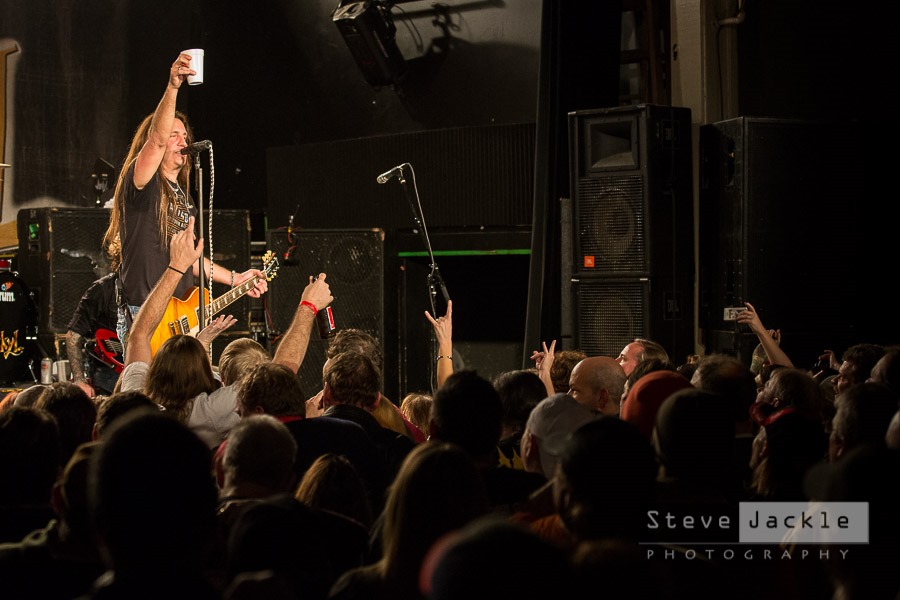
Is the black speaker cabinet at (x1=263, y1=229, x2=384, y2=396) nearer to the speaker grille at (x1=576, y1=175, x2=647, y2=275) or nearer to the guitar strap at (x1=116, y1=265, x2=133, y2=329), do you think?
the guitar strap at (x1=116, y1=265, x2=133, y2=329)

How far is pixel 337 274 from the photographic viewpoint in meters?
8.42

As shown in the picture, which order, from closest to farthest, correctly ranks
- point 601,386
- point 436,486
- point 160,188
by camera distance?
point 436,486, point 601,386, point 160,188

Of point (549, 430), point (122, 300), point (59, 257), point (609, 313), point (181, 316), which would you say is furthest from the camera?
point (59, 257)

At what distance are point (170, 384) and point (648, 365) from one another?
1748 mm

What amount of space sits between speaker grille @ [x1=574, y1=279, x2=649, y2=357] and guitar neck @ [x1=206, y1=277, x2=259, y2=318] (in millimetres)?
2204

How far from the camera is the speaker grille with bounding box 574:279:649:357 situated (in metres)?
6.78

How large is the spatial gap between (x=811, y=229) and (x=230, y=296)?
12.4ft

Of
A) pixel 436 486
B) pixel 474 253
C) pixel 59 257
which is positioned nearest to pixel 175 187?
pixel 59 257

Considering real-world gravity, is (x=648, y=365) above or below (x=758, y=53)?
below

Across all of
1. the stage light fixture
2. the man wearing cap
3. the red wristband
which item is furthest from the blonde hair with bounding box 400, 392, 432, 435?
the stage light fixture

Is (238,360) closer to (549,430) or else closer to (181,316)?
(549,430)

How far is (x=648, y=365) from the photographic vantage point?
384cm

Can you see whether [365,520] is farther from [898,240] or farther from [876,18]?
[876,18]

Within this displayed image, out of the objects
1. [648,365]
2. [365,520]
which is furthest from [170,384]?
[648,365]
